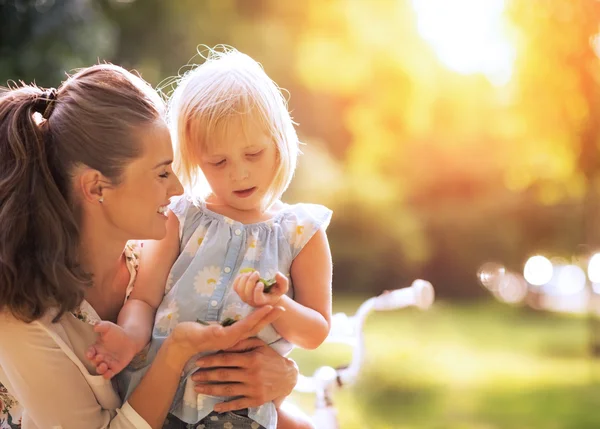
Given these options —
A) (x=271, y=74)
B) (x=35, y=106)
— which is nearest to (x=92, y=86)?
(x=35, y=106)

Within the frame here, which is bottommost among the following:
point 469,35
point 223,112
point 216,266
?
point 216,266

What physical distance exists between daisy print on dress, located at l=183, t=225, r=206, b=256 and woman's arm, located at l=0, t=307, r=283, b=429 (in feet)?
0.74

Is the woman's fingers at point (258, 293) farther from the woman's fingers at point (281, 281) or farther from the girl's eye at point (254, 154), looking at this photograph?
the girl's eye at point (254, 154)

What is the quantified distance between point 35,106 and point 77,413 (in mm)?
616

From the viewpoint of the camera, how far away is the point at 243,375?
1.60m

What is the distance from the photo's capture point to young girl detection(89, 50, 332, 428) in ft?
5.31

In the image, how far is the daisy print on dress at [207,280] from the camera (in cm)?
166

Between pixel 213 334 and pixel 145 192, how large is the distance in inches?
12.5

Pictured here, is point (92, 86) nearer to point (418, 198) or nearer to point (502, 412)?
point (502, 412)

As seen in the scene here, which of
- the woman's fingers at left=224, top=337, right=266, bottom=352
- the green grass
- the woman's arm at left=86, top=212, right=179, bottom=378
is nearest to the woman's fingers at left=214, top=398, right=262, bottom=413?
the woman's fingers at left=224, top=337, right=266, bottom=352

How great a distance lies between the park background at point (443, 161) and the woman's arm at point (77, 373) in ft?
15.7

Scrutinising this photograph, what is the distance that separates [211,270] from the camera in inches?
66.2

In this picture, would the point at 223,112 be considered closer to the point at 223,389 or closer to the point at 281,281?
the point at 281,281

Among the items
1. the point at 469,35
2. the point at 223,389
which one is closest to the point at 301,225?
the point at 223,389
